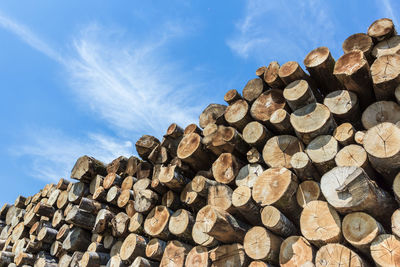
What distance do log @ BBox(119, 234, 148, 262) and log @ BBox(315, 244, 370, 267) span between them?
6.27ft

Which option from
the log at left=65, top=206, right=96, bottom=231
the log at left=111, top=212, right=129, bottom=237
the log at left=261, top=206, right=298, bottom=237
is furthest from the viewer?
the log at left=65, top=206, right=96, bottom=231

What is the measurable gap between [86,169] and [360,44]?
12.1ft

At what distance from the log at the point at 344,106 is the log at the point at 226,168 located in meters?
0.98

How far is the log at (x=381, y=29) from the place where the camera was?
2.70 m

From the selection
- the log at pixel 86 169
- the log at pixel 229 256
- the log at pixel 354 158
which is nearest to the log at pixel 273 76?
the log at pixel 354 158

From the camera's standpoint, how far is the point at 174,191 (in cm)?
351

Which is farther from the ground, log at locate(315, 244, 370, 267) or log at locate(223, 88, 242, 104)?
log at locate(223, 88, 242, 104)

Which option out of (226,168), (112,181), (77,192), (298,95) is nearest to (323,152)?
(298,95)

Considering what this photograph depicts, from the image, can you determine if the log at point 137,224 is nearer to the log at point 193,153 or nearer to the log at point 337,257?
the log at point 193,153

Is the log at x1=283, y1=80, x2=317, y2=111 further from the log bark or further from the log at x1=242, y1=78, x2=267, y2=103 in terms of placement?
the log bark

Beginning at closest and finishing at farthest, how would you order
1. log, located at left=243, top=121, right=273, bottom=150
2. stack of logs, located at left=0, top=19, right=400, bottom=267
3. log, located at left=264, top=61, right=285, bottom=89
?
stack of logs, located at left=0, top=19, right=400, bottom=267, log, located at left=243, top=121, right=273, bottom=150, log, located at left=264, top=61, right=285, bottom=89

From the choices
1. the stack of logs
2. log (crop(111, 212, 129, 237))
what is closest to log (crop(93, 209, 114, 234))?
the stack of logs

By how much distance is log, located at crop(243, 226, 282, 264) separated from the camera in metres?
2.40

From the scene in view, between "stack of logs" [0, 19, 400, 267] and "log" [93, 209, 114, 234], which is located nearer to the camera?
"stack of logs" [0, 19, 400, 267]
